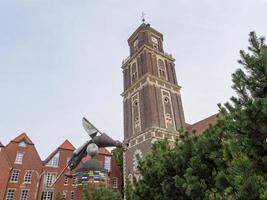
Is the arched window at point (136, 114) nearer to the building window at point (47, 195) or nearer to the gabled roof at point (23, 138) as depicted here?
the building window at point (47, 195)

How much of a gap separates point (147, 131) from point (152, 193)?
2137cm

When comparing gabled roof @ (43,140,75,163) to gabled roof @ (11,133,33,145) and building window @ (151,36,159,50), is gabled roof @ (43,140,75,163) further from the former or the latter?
building window @ (151,36,159,50)

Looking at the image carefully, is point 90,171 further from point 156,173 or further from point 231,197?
point 231,197

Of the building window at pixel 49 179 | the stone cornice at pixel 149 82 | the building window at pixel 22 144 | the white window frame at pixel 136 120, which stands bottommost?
the building window at pixel 49 179

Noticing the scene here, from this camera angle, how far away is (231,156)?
167 inches

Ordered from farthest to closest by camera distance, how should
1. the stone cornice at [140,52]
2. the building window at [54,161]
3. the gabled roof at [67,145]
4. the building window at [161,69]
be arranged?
the stone cornice at [140,52] < the building window at [161,69] < the gabled roof at [67,145] < the building window at [54,161]

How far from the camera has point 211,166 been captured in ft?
21.9

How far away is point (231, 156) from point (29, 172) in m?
32.2

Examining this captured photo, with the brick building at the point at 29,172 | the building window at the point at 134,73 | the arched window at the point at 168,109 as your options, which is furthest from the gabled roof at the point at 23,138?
the arched window at the point at 168,109

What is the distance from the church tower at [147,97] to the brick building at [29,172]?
359 inches

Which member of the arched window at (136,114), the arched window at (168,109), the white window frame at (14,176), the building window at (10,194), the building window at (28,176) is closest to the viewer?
the building window at (10,194)

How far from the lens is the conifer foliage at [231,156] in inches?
141

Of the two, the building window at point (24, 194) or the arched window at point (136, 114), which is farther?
the arched window at point (136, 114)

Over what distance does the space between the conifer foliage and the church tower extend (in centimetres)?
1921
